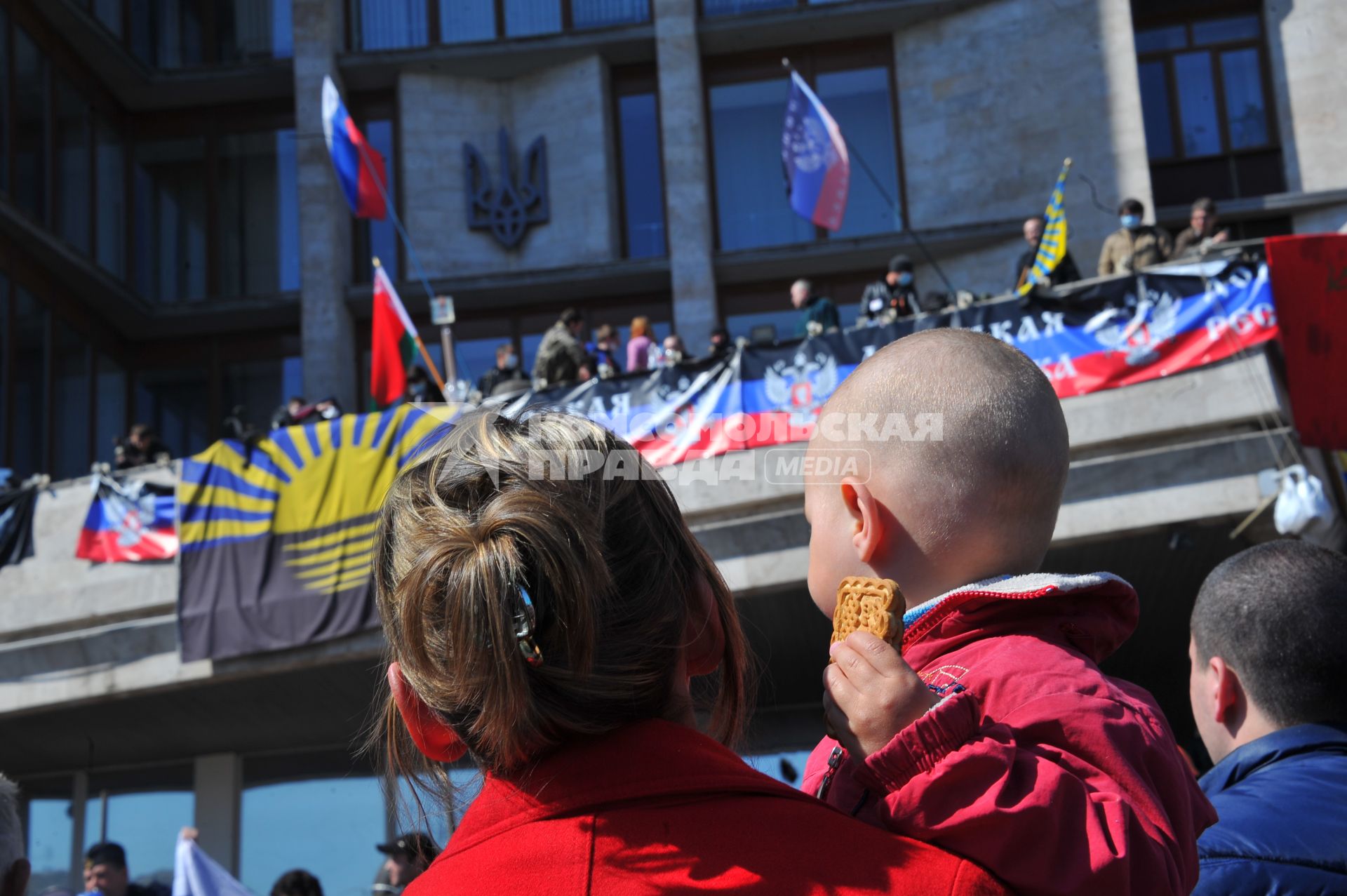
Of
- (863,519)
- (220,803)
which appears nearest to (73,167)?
(220,803)

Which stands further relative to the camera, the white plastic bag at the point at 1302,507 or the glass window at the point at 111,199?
the glass window at the point at 111,199

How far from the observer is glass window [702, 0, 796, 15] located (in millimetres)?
22453

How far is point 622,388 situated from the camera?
12594mm

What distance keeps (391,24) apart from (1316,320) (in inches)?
684

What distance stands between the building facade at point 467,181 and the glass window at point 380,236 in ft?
0.18

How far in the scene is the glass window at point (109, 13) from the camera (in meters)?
22.2

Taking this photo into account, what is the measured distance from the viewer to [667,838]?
138cm

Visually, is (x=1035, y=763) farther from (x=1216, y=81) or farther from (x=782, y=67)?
(x=1216, y=81)

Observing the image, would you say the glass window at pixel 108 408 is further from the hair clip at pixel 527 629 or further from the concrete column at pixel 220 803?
the hair clip at pixel 527 629

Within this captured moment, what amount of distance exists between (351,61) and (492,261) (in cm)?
427

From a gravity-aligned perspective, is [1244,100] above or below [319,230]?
above

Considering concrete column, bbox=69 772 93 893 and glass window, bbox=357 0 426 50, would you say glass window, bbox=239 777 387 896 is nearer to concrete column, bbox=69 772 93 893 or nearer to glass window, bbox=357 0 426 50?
concrete column, bbox=69 772 93 893

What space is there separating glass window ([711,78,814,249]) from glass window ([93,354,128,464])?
10845mm

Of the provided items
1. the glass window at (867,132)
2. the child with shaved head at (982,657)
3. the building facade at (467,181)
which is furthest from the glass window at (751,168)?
the child with shaved head at (982,657)
